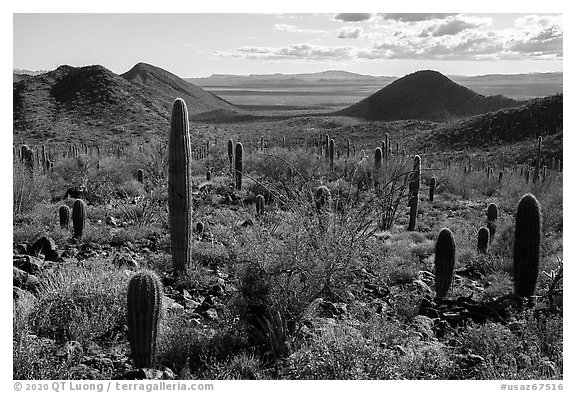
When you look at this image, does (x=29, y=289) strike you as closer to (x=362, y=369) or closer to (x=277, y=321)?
(x=277, y=321)

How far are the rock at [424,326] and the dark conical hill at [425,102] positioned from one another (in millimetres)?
77131

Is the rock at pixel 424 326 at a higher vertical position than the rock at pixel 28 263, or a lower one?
lower

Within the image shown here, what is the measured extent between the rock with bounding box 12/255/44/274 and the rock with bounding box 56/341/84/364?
124 inches

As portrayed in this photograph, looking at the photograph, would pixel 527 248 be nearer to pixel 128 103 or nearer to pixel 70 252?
pixel 70 252

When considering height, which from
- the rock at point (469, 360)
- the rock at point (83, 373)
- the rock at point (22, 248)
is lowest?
the rock at point (469, 360)

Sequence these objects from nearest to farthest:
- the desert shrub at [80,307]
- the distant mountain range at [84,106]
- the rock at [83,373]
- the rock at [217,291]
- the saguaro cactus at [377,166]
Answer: the rock at [83,373] → the desert shrub at [80,307] → the rock at [217,291] → the saguaro cactus at [377,166] → the distant mountain range at [84,106]

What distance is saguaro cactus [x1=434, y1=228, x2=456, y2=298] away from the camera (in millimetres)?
9984

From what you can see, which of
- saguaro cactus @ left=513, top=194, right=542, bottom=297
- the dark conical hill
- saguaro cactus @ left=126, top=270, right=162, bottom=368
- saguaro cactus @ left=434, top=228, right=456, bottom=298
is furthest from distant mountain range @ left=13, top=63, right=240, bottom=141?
saguaro cactus @ left=126, top=270, right=162, bottom=368

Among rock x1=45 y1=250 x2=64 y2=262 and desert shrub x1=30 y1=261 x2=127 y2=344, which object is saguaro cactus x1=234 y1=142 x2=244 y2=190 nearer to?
rock x1=45 y1=250 x2=64 y2=262

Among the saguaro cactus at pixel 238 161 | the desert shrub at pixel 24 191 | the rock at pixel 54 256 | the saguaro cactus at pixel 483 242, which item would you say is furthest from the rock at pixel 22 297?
the saguaro cactus at pixel 238 161

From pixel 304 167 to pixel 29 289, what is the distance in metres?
19.9

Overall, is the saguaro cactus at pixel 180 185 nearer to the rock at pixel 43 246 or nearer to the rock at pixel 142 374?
the rock at pixel 43 246

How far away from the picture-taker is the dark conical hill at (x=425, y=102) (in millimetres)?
83875

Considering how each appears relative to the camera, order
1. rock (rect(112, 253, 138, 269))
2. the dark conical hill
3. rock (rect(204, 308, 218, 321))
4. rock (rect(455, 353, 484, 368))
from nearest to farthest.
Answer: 1. rock (rect(455, 353, 484, 368))
2. rock (rect(204, 308, 218, 321))
3. rock (rect(112, 253, 138, 269))
4. the dark conical hill
